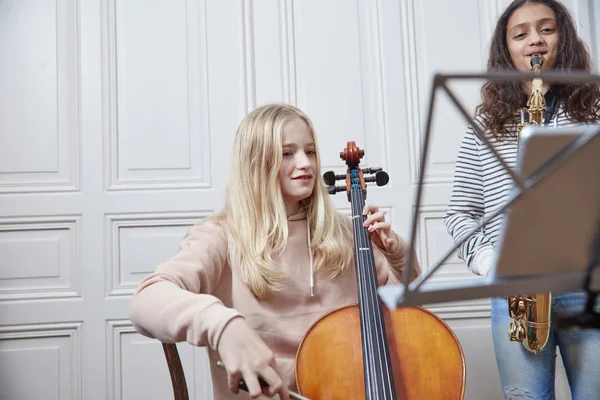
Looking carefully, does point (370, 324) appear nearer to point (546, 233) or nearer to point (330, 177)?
point (330, 177)

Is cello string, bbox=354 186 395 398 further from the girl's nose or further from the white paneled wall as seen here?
the white paneled wall

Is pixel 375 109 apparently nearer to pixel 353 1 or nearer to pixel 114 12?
pixel 353 1

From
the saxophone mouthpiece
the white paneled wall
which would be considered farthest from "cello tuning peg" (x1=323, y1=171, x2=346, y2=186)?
the white paneled wall

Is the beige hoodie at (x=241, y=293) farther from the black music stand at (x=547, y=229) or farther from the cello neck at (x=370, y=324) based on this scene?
the black music stand at (x=547, y=229)

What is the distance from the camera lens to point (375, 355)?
109 cm

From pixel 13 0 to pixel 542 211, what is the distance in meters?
2.34

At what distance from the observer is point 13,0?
2246mm

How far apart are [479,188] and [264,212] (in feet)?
1.82

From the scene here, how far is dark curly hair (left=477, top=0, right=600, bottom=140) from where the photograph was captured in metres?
1.39

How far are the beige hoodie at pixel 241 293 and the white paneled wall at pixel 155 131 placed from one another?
2.74ft

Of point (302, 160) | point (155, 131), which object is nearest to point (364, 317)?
point (302, 160)

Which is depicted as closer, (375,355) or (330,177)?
(375,355)

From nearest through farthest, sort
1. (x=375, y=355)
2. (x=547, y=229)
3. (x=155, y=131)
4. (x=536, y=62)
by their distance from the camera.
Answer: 1. (x=547, y=229)
2. (x=375, y=355)
3. (x=536, y=62)
4. (x=155, y=131)

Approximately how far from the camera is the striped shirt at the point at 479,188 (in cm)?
136
